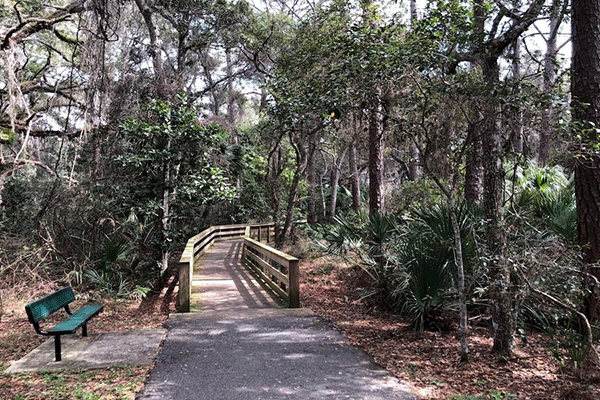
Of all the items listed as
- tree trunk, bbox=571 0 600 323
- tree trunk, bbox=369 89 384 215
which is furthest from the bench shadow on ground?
tree trunk, bbox=369 89 384 215

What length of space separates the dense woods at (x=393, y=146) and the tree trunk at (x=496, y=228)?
0.08 feet

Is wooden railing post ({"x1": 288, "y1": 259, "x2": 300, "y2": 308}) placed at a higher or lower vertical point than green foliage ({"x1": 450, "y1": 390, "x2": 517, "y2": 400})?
higher

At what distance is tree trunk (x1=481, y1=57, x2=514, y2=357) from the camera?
4828 mm

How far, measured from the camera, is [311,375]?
4.57m

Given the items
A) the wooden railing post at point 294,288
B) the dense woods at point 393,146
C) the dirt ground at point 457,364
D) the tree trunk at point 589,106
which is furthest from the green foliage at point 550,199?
the wooden railing post at point 294,288

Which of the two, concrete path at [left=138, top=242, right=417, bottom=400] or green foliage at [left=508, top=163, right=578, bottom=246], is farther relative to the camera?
green foliage at [left=508, top=163, right=578, bottom=246]

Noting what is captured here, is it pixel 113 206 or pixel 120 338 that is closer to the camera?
pixel 120 338

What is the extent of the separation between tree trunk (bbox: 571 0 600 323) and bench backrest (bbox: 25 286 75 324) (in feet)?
21.2

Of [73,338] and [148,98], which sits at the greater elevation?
[148,98]

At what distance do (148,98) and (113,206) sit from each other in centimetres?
389

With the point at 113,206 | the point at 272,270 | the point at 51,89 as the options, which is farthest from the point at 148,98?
the point at 272,270

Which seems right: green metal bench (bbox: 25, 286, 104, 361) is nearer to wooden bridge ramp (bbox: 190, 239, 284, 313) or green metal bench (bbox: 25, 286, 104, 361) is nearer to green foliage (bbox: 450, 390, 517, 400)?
wooden bridge ramp (bbox: 190, 239, 284, 313)

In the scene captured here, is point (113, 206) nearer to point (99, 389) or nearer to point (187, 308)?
point (187, 308)

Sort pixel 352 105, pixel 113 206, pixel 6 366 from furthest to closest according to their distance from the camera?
pixel 113 206
pixel 352 105
pixel 6 366
